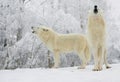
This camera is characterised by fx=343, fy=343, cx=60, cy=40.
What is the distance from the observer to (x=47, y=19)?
19188 mm

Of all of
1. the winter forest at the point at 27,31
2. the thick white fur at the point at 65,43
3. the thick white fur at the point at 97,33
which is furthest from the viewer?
the winter forest at the point at 27,31

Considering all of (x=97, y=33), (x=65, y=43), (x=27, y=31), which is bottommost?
(x=65, y=43)

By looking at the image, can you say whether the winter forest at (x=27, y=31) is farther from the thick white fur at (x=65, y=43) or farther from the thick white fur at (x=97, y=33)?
the thick white fur at (x=97, y=33)

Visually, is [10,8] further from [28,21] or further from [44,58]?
[44,58]

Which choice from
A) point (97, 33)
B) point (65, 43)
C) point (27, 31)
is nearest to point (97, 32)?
point (97, 33)

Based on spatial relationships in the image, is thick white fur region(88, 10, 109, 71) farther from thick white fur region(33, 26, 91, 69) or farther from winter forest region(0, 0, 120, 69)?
winter forest region(0, 0, 120, 69)

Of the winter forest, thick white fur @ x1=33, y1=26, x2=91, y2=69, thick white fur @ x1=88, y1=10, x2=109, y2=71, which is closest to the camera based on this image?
thick white fur @ x1=88, y1=10, x2=109, y2=71

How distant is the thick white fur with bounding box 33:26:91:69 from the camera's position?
943 centimetres

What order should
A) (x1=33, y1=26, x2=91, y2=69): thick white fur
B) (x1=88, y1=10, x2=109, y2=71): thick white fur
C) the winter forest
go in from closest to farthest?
(x1=88, y1=10, x2=109, y2=71): thick white fur, (x1=33, y1=26, x2=91, y2=69): thick white fur, the winter forest

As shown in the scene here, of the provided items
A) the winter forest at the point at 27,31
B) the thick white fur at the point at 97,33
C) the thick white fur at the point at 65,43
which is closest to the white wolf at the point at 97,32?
the thick white fur at the point at 97,33

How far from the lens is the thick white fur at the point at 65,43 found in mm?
9430

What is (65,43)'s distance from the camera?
9.70 metres

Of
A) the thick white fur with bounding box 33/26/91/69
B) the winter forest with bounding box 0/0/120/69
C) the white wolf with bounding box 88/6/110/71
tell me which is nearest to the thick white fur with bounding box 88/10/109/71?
the white wolf with bounding box 88/6/110/71

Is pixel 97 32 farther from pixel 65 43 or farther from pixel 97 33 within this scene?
pixel 65 43
